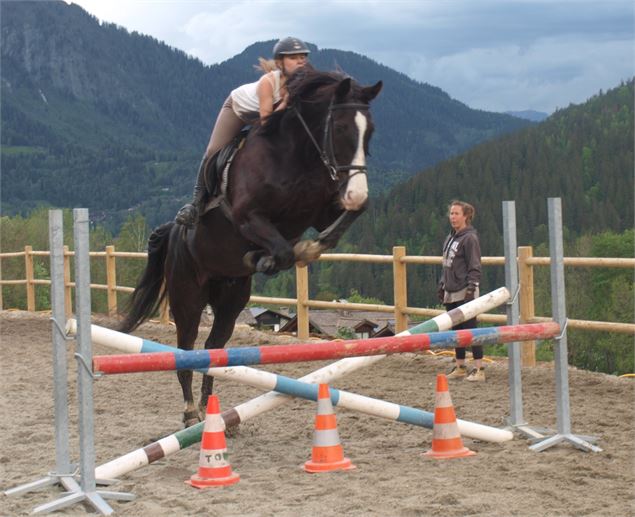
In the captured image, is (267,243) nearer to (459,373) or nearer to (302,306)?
(459,373)

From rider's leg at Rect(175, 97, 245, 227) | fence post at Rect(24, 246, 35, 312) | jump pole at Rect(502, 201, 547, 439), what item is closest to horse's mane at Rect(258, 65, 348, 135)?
rider's leg at Rect(175, 97, 245, 227)

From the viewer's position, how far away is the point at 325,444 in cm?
481

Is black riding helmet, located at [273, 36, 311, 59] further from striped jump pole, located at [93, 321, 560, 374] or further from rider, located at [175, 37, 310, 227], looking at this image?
striped jump pole, located at [93, 321, 560, 374]

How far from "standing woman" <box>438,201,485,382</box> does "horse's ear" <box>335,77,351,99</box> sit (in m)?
3.31

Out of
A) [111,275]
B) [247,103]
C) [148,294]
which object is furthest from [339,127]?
[111,275]

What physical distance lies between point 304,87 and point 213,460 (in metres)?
2.17

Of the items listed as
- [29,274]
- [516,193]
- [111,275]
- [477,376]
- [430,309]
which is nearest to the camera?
[477,376]

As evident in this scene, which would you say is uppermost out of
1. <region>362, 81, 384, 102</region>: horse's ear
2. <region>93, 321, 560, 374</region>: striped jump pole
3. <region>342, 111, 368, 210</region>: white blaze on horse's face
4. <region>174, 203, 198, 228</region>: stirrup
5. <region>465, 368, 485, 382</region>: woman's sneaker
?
<region>362, 81, 384, 102</region>: horse's ear

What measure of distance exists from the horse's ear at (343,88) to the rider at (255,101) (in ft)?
1.34

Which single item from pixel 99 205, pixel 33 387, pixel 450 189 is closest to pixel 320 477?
pixel 33 387

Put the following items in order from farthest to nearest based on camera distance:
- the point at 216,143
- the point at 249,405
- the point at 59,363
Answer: the point at 216,143 < the point at 249,405 < the point at 59,363

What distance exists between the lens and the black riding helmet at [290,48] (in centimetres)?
536

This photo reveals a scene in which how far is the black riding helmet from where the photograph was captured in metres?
5.36

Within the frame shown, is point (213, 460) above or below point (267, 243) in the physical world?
below
